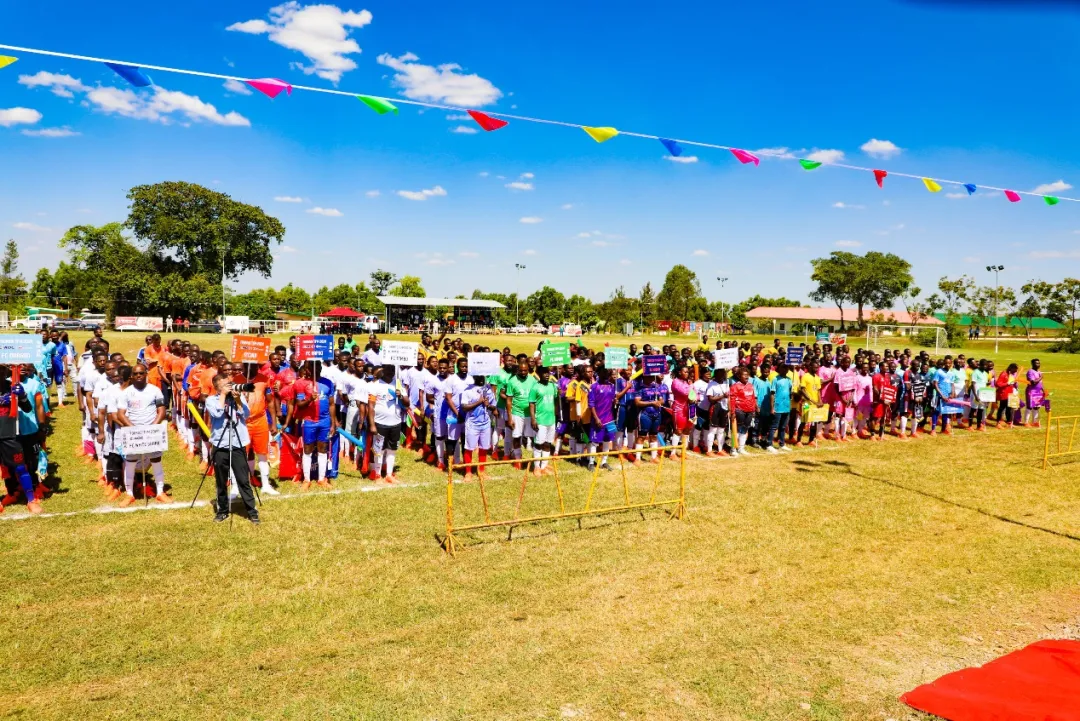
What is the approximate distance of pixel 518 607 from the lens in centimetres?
653

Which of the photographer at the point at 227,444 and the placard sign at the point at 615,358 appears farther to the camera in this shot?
the placard sign at the point at 615,358

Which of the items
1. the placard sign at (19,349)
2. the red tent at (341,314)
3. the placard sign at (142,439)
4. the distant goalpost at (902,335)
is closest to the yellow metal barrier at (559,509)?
the placard sign at (142,439)

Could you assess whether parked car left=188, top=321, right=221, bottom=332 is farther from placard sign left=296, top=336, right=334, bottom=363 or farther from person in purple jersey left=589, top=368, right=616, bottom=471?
person in purple jersey left=589, top=368, right=616, bottom=471

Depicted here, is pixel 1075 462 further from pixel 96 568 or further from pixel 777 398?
pixel 96 568

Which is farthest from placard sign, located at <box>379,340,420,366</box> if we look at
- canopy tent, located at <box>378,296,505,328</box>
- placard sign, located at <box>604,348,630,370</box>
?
canopy tent, located at <box>378,296,505,328</box>

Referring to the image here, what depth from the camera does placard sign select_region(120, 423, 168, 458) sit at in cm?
891

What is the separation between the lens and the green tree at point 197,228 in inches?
2557

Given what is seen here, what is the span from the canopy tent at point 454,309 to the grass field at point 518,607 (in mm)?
69208

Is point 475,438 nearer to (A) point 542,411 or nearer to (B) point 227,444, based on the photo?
(A) point 542,411

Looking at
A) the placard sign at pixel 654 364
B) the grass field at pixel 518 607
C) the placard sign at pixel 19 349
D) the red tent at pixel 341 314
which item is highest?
the red tent at pixel 341 314

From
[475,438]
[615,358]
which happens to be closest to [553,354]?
[615,358]

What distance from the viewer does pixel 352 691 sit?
16.7 feet

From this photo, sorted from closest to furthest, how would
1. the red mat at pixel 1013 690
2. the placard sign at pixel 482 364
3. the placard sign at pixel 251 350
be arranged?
the red mat at pixel 1013 690 → the placard sign at pixel 482 364 → the placard sign at pixel 251 350

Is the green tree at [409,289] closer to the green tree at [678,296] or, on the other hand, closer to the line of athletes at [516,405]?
the green tree at [678,296]
